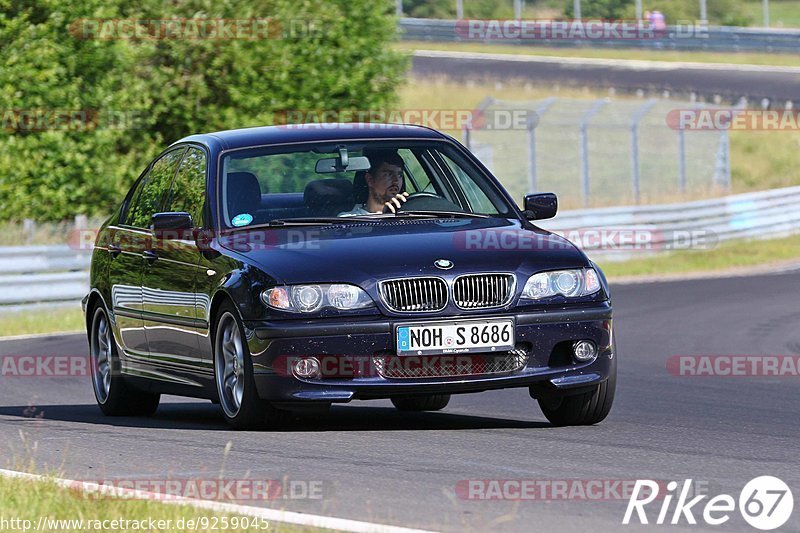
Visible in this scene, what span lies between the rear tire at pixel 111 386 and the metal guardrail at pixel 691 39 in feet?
158

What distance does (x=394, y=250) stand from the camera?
8461 mm

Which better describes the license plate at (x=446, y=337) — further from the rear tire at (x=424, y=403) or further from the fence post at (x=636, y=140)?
the fence post at (x=636, y=140)

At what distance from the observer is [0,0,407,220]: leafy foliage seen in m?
25.8

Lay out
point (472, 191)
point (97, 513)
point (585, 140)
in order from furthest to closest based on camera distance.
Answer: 1. point (585, 140)
2. point (472, 191)
3. point (97, 513)

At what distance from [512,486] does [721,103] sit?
133 feet

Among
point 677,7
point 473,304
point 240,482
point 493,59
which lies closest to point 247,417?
point 473,304

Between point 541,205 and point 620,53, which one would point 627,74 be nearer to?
point 620,53

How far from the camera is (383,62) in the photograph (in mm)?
31734

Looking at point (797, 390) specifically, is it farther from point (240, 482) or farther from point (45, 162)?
point (45, 162)
